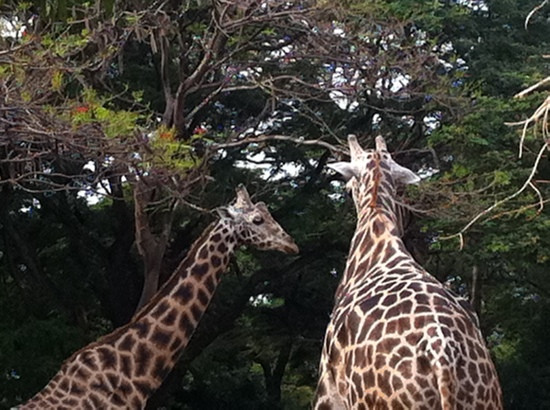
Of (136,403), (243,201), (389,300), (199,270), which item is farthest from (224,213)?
(389,300)

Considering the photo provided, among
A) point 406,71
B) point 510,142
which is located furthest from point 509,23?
point 406,71

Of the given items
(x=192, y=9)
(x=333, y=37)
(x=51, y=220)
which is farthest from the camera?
(x=51, y=220)

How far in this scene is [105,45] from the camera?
33.3ft

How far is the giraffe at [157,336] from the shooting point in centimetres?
831

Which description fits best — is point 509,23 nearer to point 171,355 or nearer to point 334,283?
point 334,283

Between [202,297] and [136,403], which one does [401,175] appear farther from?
[136,403]

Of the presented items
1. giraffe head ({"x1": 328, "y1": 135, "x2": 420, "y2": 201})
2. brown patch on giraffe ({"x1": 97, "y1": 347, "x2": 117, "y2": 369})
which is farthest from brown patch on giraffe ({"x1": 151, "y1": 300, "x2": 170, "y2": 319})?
giraffe head ({"x1": 328, "y1": 135, "x2": 420, "y2": 201})

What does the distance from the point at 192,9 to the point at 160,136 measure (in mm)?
4047

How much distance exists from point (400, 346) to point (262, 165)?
9.26 m

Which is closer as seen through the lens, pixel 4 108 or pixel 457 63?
pixel 4 108

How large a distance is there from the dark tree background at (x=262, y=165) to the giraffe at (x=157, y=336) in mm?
631

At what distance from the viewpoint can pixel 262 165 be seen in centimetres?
1496

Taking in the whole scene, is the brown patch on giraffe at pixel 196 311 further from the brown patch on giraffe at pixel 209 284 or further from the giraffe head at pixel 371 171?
the giraffe head at pixel 371 171

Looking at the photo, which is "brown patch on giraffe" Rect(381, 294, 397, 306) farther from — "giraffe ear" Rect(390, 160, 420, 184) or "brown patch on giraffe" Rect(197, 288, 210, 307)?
"brown patch on giraffe" Rect(197, 288, 210, 307)
